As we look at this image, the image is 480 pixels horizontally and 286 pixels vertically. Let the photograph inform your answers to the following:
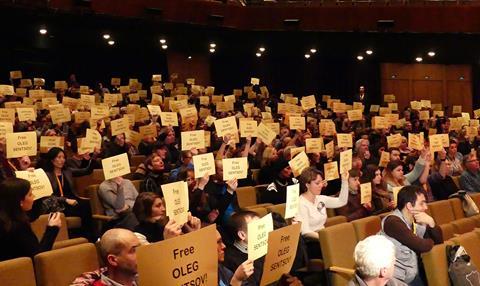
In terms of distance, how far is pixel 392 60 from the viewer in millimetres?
19875

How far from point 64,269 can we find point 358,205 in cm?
400

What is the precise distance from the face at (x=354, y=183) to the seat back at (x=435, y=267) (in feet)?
7.48

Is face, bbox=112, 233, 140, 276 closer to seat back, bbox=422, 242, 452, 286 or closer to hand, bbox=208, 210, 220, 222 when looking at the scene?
hand, bbox=208, 210, 220, 222

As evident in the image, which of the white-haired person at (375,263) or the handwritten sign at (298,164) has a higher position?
the handwritten sign at (298,164)

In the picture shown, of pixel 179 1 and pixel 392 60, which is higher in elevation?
pixel 179 1

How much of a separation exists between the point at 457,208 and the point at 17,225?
5.20 metres

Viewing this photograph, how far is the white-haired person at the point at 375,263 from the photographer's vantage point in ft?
12.9

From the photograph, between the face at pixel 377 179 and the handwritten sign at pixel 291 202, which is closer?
the handwritten sign at pixel 291 202

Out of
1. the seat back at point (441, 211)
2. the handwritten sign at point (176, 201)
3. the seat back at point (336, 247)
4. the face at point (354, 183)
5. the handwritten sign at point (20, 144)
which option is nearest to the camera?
the handwritten sign at point (176, 201)

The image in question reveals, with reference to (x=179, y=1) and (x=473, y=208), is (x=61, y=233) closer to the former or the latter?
(x=473, y=208)

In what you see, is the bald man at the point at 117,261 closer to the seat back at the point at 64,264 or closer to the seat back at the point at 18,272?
the seat back at the point at 18,272

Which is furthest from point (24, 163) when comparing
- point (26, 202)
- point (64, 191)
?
point (26, 202)

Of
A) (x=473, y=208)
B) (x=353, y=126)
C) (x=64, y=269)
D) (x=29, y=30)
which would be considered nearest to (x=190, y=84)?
(x=29, y=30)

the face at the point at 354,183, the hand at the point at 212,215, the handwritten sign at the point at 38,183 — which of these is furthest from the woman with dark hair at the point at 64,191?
the face at the point at 354,183
